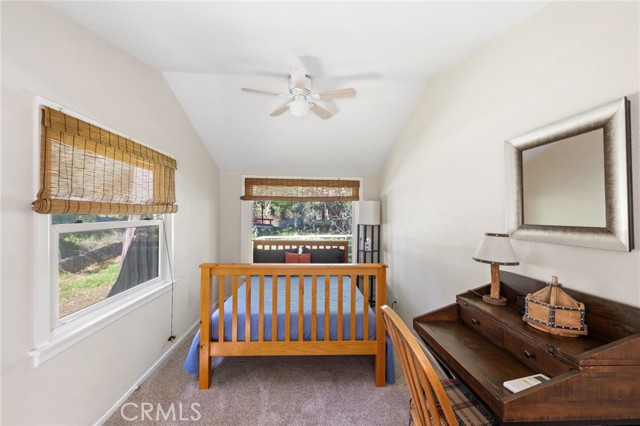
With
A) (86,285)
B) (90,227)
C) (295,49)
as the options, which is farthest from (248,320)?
(295,49)

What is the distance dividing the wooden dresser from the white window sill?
196 centimetres

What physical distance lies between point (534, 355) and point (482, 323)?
308mm

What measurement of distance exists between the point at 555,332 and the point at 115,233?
2657 millimetres

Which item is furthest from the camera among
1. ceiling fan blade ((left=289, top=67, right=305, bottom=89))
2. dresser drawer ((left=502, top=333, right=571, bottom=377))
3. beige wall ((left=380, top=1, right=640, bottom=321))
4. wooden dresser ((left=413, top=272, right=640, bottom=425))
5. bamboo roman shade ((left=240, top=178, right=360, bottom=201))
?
bamboo roman shade ((left=240, top=178, right=360, bottom=201))

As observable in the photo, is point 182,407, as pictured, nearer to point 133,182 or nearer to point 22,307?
point 22,307

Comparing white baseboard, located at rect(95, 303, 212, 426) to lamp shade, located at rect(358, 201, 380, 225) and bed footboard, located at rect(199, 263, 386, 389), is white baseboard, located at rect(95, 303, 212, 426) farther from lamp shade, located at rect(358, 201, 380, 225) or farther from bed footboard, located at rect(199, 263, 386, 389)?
lamp shade, located at rect(358, 201, 380, 225)

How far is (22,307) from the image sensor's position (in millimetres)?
1221

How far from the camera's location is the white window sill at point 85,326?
1.29 metres

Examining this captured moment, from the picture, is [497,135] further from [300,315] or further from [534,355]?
[300,315]

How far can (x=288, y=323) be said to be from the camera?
78.5 inches

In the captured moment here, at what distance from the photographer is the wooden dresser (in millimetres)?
837

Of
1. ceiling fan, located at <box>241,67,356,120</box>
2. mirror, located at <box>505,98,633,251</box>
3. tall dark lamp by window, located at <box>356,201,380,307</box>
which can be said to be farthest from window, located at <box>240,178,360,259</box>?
mirror, located at <box>505,98,633,251</box>

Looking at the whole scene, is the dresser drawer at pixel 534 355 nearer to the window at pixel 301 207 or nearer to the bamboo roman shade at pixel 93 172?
the bamboo roman shade at pixel 93 172

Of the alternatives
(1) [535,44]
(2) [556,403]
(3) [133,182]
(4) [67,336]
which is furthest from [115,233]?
(1) [535,44]
